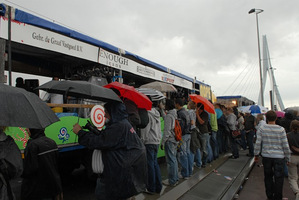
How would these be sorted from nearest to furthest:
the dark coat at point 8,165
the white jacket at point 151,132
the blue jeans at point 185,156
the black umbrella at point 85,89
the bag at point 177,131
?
the dark coat at point 8,165 → the black umbrella at point 85,89 → the white jacket at point 151,132 → the bag at point 177,131 → the blue jeans at point 185,156

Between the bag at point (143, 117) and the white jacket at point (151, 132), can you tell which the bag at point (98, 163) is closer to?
the bag at point (143, 117)

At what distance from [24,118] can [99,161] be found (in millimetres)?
902

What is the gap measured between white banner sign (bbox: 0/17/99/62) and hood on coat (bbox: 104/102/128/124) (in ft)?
7.52

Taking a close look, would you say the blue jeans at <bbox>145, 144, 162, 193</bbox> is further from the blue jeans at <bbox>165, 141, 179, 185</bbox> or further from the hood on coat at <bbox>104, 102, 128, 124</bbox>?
the hood on coat at <bbox>104, 102, 128, 124</bbox>

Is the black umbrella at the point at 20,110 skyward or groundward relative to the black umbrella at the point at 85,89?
groundward

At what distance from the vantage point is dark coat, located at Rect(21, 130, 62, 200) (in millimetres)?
2613

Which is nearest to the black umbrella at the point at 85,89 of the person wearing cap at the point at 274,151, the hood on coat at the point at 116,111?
the hood on coat at the point at 116,111

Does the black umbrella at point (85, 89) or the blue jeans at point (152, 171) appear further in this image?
the blue jeans at point (152, 171)

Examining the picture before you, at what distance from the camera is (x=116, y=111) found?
2.47 m

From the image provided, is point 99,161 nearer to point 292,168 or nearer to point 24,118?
point 24,118

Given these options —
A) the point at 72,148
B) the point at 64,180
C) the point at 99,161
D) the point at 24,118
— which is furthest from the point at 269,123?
the point at 64,180

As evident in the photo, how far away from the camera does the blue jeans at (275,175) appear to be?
408 centimetres

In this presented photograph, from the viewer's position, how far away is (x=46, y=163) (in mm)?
2711

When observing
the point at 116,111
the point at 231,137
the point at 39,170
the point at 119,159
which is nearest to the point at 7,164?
the point at 39,170
